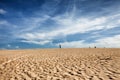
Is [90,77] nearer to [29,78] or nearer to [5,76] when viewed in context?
[29,78]

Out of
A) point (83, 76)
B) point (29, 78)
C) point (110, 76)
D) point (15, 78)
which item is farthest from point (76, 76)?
point (15, 78)

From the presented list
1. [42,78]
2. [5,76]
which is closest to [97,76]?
[42,78]

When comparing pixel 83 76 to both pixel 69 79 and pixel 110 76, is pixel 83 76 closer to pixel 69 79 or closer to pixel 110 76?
pixel 69 79

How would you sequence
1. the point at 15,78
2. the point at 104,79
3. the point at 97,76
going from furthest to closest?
1. the point at 15,78
2. the point at 97,76
3. the point at 104,79

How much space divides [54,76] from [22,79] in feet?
6.17

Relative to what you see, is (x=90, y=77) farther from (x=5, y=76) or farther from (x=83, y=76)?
(x=5, y=76)

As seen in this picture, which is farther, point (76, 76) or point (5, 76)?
point (5, 76)

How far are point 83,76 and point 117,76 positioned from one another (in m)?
1.84

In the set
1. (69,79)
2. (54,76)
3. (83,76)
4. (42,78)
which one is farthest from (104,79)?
(42,78)

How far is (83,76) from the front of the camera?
8.59 metres

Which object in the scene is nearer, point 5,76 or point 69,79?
point 69,79

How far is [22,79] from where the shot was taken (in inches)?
344

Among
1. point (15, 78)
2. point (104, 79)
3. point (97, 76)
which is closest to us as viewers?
point (104, 79)

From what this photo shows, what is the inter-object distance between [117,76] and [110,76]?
362 mm
